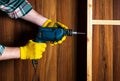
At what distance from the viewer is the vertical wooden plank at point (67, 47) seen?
170 centimetres

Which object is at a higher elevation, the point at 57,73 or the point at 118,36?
the point at 118,36

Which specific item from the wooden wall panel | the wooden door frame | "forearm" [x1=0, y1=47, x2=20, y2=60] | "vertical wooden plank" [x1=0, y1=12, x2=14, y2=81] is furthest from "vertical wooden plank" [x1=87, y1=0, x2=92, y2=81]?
"vertical wooden plank" [x1=0, y1=12, x2=14, y2=81]

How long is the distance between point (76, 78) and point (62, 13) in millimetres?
477

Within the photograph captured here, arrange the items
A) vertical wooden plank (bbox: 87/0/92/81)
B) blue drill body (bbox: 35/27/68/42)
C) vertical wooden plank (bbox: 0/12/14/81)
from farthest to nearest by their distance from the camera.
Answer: vertical wooden plank (bbox: 0/12/14/81)
vertical wooden plank (bbox: 87/0/92/81)
blue drill body (bbox: 35/27/68/42)

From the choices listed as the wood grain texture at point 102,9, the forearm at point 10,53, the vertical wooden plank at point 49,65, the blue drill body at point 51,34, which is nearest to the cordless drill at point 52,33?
the blue drill body at point 51,34

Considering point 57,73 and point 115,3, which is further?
point 57,73

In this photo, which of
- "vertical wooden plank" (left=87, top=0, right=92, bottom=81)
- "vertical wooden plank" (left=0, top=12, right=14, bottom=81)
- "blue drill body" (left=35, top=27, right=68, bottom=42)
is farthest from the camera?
"vertical wooden plank" (left=0, top=12, right=14, bottom=81)

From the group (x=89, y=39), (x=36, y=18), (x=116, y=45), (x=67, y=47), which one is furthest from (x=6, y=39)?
(x=116, y=45)

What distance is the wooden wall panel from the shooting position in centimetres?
165

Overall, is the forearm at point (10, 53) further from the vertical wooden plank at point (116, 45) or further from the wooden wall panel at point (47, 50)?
the vertical wooden plank at point (116, 45)

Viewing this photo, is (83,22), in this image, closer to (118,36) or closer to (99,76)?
(118,36)

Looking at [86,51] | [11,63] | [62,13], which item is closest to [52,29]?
[86,51]

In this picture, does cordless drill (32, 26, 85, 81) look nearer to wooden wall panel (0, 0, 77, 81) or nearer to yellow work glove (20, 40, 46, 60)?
yellow work glove (20, 40, 46, 60)

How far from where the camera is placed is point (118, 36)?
59.4 inches
